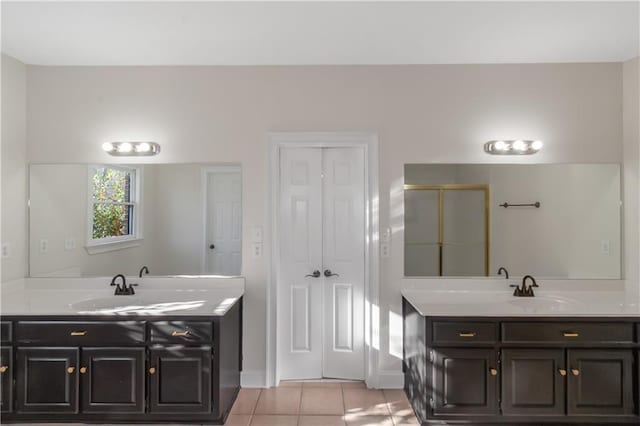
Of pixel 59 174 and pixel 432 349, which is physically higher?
pixel 59 174

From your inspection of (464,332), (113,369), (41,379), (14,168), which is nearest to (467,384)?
(464,332)

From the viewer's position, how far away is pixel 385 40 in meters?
2.74

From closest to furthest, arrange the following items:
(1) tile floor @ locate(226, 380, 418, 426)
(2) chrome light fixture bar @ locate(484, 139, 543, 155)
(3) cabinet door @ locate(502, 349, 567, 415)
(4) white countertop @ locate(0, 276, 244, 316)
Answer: (3) cabinet door @ locate(502, 349, 567, 415) < (4) white countertop @ locate(0, 276, 244, 316) < (1) tile floor @ locate(226, 380, 418, 426) < (2) chrome light fixture bar @ locate(484, 139, 543, 155)

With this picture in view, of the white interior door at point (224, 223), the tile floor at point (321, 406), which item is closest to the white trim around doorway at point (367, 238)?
the tile floor at point (321, 406)

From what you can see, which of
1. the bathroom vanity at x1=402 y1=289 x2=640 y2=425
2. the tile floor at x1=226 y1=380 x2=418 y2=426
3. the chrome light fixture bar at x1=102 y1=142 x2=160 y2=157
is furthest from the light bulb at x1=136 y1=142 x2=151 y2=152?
the bathroom vanity at x1=402 y1=289 x2=640 y2=425

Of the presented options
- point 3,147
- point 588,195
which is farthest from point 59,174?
point 588,195

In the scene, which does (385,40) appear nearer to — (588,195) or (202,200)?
(202,200)

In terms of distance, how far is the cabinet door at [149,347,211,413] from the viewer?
8.19ft

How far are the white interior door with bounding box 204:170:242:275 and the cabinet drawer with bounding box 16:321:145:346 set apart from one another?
793 millimetres

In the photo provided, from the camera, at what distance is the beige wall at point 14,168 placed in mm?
3006

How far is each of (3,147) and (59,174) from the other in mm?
397

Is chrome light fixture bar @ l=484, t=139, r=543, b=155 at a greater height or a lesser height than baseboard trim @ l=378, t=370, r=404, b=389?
greater

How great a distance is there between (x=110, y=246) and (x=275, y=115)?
5.57 ft

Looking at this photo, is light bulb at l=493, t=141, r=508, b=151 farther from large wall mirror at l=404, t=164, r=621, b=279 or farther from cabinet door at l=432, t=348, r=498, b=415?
cabinet door at l=432, t=348, r=498, b=415
